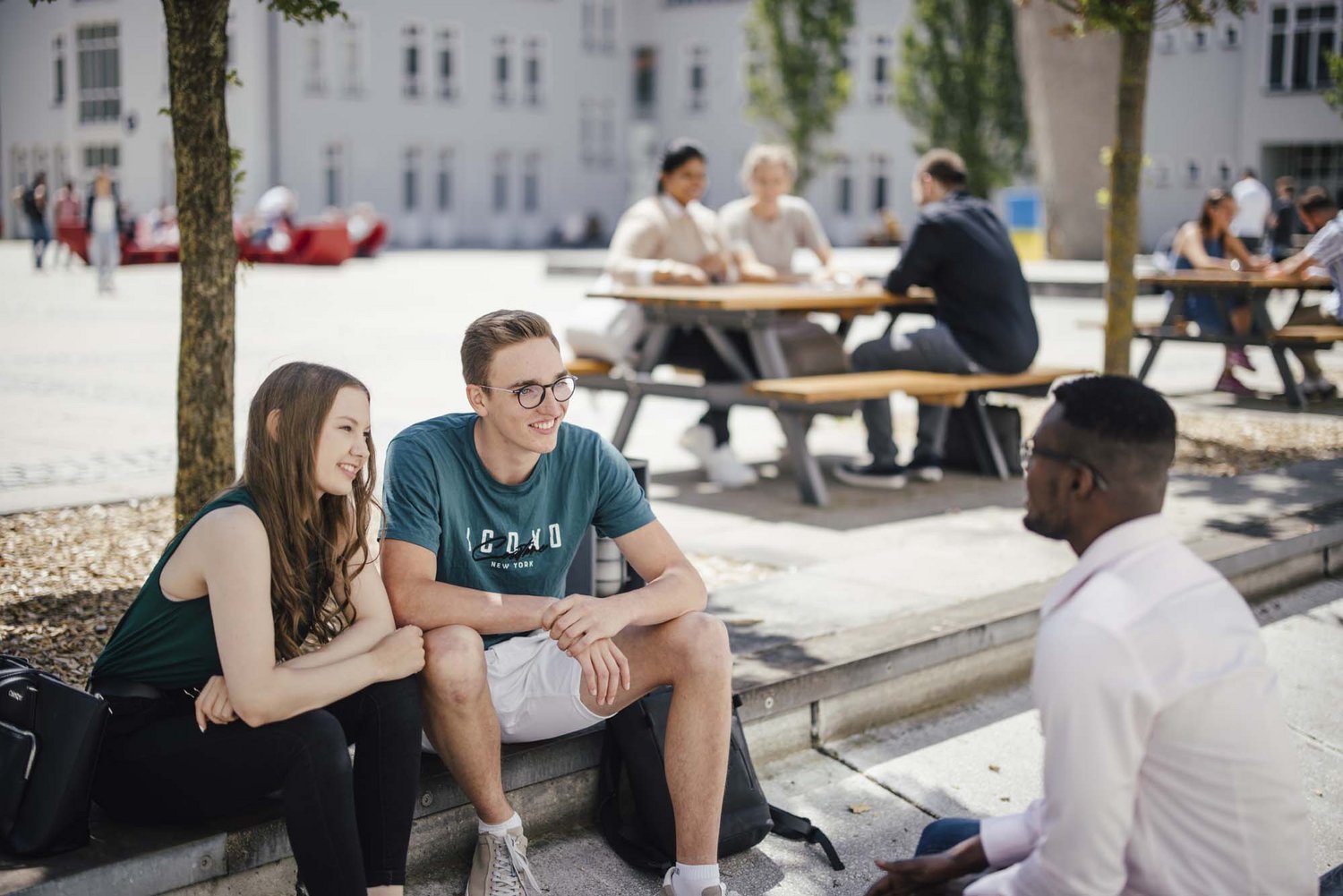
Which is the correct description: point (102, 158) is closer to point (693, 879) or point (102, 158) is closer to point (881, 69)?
point (881, 69)

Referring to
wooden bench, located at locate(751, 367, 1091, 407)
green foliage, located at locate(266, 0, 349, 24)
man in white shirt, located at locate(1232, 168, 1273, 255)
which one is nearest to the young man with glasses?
green foliage, located at locate(266, 0, 349, 24)

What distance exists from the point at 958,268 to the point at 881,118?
42.9 m

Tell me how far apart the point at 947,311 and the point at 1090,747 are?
6335 millimetres

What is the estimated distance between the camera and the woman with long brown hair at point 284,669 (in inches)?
114

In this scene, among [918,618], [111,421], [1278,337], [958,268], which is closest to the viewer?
[918,618]

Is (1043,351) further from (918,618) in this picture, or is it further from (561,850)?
(561,850)

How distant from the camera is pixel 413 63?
4803cm

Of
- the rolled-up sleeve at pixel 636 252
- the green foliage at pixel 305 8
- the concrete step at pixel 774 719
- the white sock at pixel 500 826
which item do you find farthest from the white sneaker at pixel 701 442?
the white sock at pixel 500 826

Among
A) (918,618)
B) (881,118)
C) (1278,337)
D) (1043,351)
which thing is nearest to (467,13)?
(881,118)

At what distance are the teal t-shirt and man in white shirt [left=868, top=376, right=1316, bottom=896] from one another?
61.0 inches

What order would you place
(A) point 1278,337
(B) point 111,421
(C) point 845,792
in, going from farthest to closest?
(A) point 1278,337
(B) point 111,421
(C) point 845,792

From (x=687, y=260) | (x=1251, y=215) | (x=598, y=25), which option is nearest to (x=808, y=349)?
(x=687, y=260)

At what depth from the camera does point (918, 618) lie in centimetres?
502

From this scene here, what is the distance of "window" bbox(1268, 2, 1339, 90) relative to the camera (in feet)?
119
